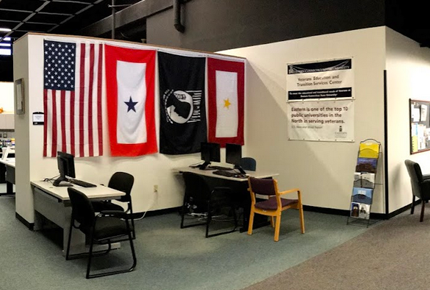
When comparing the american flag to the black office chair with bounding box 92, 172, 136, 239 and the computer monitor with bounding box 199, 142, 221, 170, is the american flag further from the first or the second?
the computer monitor with bounding box 199, 142, 221, 170

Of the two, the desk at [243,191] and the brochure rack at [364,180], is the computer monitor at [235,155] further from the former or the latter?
the brochure rack at [364,180]

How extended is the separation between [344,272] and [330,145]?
2.79 meters

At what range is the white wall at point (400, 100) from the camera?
6.05m

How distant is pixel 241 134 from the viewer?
7445 mm

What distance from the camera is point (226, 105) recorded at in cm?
720

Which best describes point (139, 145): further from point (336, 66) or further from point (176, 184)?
point (336, 66)

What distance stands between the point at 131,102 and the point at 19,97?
147cm

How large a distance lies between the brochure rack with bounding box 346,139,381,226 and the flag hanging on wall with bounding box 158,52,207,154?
2.43 metres

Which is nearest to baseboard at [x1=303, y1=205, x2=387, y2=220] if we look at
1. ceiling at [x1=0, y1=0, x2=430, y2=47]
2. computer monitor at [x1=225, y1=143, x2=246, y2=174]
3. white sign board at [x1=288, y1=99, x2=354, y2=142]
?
white sign board at [x1=288, y1=99, x2=354, y2=142]

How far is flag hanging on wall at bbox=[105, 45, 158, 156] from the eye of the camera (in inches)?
230

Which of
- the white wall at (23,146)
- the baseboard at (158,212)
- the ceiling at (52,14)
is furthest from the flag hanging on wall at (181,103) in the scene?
the ceiling at (52,14)

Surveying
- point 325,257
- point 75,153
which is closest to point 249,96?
point 75,153

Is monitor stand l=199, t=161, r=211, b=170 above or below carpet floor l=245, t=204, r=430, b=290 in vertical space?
above

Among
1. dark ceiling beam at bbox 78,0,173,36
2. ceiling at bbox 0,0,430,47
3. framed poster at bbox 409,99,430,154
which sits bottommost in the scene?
framed poster at bbox 409,99,430,154
